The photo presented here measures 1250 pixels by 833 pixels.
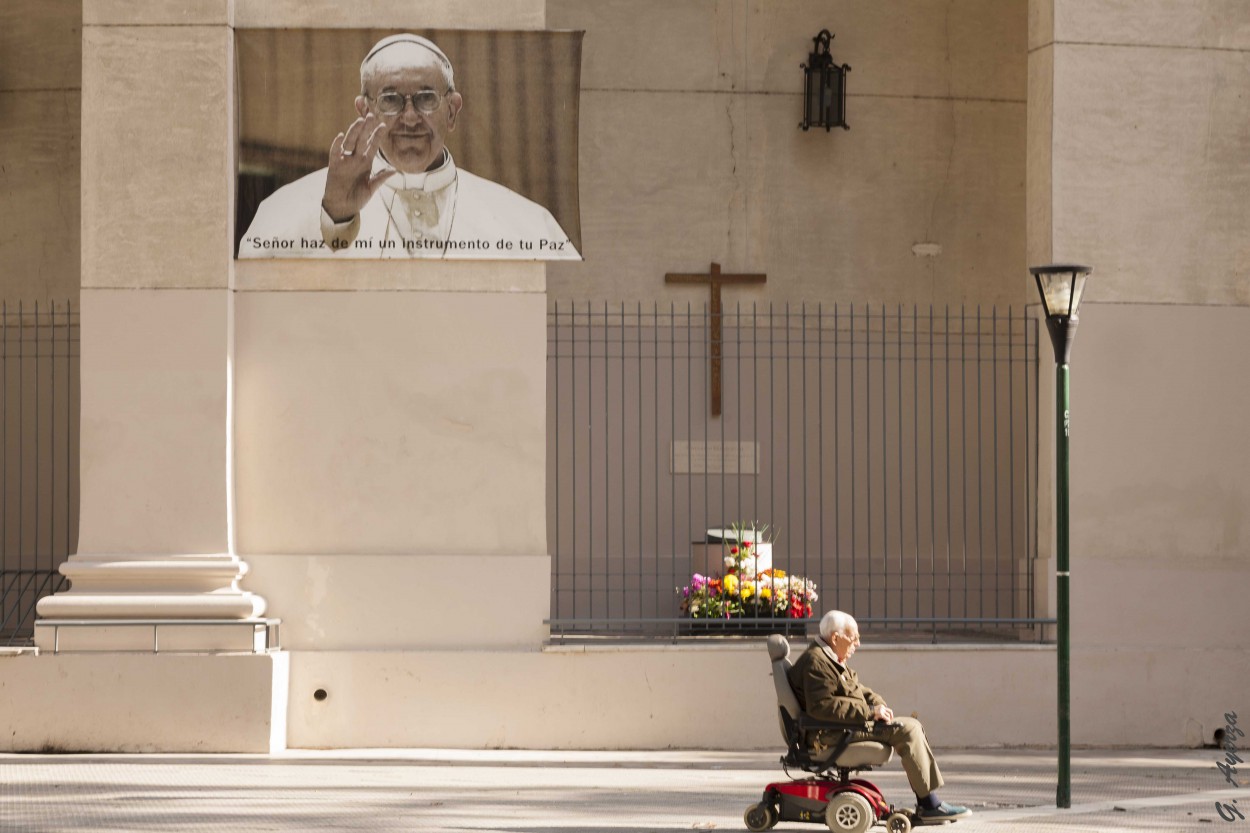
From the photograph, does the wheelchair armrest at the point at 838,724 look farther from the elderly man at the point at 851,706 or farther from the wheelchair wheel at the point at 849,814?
the wheelchair wheel at the point at 849,814

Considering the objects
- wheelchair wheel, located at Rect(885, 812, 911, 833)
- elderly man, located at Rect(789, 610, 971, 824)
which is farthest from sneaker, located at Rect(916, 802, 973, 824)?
wheelchair wheel, located at Rect(885, 812, 911, 833)

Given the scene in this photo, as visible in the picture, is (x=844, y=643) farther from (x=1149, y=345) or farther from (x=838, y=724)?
(x=1149, y=345)

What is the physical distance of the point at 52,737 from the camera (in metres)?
12.1

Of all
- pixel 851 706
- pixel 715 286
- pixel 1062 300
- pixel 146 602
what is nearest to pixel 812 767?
pixel 851 706

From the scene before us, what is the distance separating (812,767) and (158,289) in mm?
6498

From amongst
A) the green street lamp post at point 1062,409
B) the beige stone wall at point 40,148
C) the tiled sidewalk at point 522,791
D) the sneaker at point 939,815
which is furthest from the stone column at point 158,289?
the green street lamp post at point 1062,409

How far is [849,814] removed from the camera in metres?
8.63

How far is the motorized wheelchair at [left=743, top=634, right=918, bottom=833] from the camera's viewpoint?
8.74 meters

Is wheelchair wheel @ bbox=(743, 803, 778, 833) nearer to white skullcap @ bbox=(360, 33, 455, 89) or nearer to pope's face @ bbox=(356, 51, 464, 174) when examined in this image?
pope's face @ bbox=(356, 51, 464, 174)

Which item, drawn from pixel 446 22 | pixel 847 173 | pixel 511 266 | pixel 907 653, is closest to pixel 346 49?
pixel 446 22

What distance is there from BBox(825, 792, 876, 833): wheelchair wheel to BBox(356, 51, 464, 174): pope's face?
20.9 feet

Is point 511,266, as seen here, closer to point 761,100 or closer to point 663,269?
point 663,269

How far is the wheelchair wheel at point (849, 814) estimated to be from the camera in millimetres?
8578

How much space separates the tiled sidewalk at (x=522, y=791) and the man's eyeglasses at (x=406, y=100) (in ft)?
16.1
